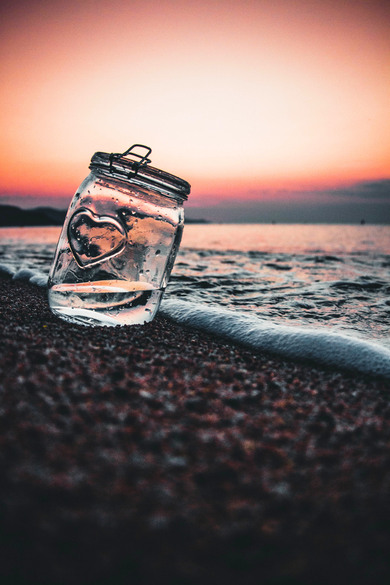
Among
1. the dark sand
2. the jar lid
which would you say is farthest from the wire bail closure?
the dark sand

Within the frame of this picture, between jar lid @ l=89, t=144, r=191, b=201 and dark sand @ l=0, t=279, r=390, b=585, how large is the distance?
1.30m

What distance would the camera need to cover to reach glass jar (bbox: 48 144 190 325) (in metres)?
2.49

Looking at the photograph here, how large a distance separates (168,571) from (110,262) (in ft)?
6.51

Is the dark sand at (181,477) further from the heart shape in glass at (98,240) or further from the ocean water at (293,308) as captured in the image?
the heart shape in glass at (98,240)

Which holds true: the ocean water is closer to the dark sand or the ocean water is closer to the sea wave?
the sea wave

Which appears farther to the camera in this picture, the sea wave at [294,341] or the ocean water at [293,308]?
the ocean water at [293,308]

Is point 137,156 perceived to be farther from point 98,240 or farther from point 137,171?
point 98,240

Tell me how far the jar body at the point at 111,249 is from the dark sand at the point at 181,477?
0.73m

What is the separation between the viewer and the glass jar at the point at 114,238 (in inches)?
98.0

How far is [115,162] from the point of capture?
2447 mm

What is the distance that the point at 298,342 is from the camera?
2639 mm

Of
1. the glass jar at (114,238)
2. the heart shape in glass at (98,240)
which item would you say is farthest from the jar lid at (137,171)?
the heart shape in glass at (98,240)

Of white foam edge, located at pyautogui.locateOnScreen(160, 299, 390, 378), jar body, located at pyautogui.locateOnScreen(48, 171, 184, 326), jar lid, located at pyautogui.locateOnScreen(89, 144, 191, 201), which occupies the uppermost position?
jar lid, located at pyautogui.locateOnScreen(89, 144, 191, 201)

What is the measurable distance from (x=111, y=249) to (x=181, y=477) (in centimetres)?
176
